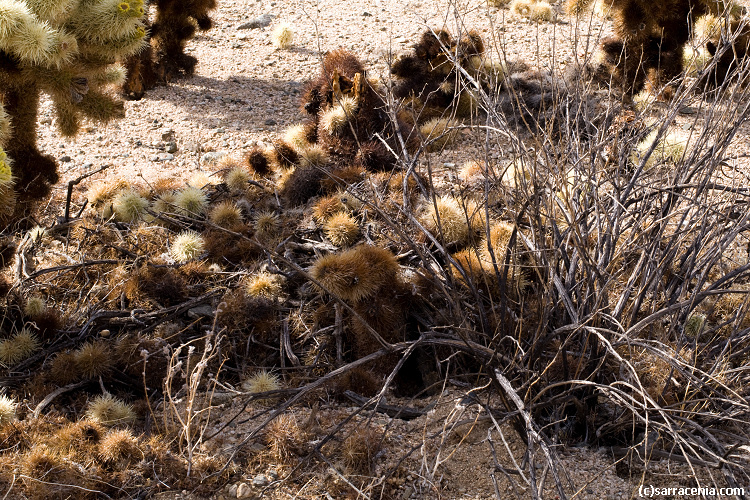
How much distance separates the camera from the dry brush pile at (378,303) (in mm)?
2428

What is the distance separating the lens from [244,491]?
8.28 ft

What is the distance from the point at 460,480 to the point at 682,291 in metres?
1.21

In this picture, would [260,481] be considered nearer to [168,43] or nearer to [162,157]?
[162,157]

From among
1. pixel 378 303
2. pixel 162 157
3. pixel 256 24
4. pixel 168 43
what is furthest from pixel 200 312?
pixel 256 24

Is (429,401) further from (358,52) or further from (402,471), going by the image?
(358,52)

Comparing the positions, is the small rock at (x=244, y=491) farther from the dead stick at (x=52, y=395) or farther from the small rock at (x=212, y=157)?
the small rock at (x=212, y=157)

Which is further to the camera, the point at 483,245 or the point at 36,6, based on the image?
the point at 483,245

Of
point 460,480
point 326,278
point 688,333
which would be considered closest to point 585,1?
point 688,333

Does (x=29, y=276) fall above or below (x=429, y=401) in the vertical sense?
above

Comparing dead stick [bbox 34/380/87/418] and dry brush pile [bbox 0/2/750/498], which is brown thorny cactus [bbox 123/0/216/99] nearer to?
dry brush pile [bbox 0/2/750/498]

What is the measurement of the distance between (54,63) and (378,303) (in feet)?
7.68

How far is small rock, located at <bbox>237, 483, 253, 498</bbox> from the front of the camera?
2.52 meters

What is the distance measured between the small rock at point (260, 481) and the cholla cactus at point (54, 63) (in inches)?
92.5

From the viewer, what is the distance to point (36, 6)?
3.52m
